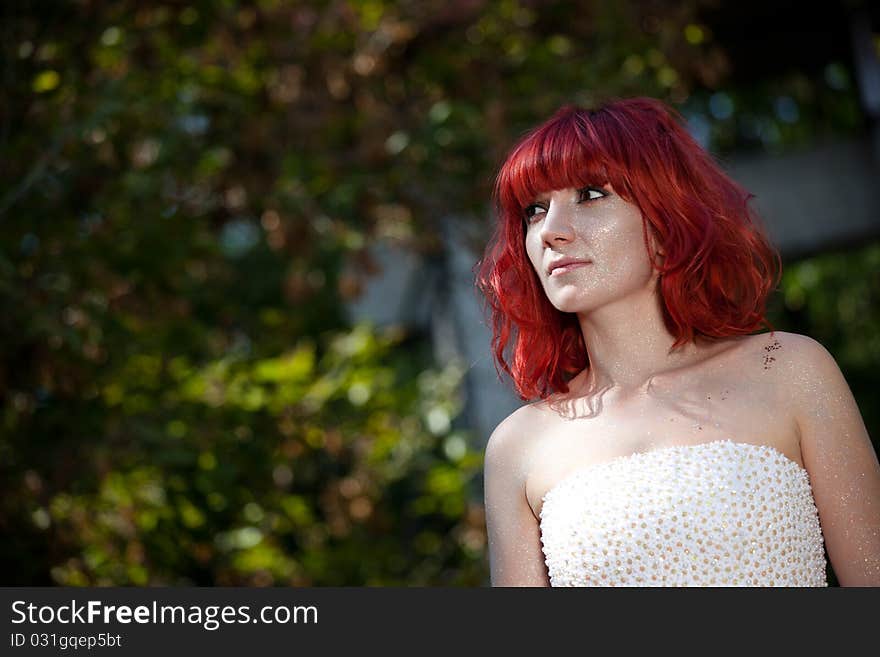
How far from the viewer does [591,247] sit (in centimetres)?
223

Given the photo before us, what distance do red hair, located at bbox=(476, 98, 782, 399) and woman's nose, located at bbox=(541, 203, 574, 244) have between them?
5 cm

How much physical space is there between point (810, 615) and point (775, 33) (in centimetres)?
587

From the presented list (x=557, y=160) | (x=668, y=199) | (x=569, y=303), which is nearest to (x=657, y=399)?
(x=569, y=303)

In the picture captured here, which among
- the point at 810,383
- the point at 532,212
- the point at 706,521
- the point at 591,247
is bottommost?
the point at 706,521

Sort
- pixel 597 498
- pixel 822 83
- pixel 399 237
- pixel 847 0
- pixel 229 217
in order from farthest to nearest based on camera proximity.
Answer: pixel 822 83
pixel 847 0
pixel 399 237
pixel 229 217
pixel 597 498

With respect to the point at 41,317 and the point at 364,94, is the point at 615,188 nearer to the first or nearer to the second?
the point at 41,317

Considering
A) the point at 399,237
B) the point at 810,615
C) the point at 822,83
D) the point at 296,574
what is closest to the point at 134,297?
the point at 399,237

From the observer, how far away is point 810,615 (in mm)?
1853

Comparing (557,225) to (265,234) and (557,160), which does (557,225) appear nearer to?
(557,160)

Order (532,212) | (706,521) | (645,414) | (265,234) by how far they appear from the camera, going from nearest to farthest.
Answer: (706,521)
(645,414)
(532,212)
(265,234)

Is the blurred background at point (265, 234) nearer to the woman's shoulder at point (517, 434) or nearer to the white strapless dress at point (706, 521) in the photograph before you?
the woman's shoulder at point (517, 434)

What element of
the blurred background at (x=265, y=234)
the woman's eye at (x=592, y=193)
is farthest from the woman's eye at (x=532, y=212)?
the blurred background at (x=265, y=234)

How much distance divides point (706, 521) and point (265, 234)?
3657 mm

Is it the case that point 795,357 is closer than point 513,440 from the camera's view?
Yes
